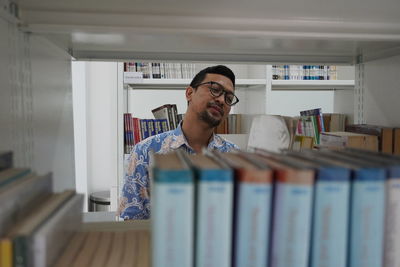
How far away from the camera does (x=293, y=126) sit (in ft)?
3.19

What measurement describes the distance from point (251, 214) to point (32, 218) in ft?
1.03

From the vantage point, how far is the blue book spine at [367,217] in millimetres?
500

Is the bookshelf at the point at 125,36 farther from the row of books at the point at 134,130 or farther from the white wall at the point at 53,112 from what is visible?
the row of books at the point at 134,130

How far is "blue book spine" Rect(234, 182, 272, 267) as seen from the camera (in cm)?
48

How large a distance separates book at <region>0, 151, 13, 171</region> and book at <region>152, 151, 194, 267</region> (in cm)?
29

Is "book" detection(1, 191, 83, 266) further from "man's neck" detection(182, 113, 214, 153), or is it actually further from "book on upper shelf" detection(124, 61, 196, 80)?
"book on upper shelf" detection(124, 61, 196, 80)

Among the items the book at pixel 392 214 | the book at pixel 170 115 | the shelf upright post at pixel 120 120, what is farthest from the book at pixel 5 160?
the book at pixel 170 115

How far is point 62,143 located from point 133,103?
2.07 metres

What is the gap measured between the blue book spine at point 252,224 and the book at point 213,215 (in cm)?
2

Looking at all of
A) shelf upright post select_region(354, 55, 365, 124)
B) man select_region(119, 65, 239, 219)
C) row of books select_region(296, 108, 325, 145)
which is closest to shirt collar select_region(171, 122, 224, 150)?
man select_region(119, 65, 239, 219)

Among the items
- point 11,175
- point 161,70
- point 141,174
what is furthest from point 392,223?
point 161,70

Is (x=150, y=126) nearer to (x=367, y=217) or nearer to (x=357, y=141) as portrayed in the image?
(x=357, y=141)

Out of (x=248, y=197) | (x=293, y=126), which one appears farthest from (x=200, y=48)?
(x=248, y=197)

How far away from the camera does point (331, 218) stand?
502 millimetres
